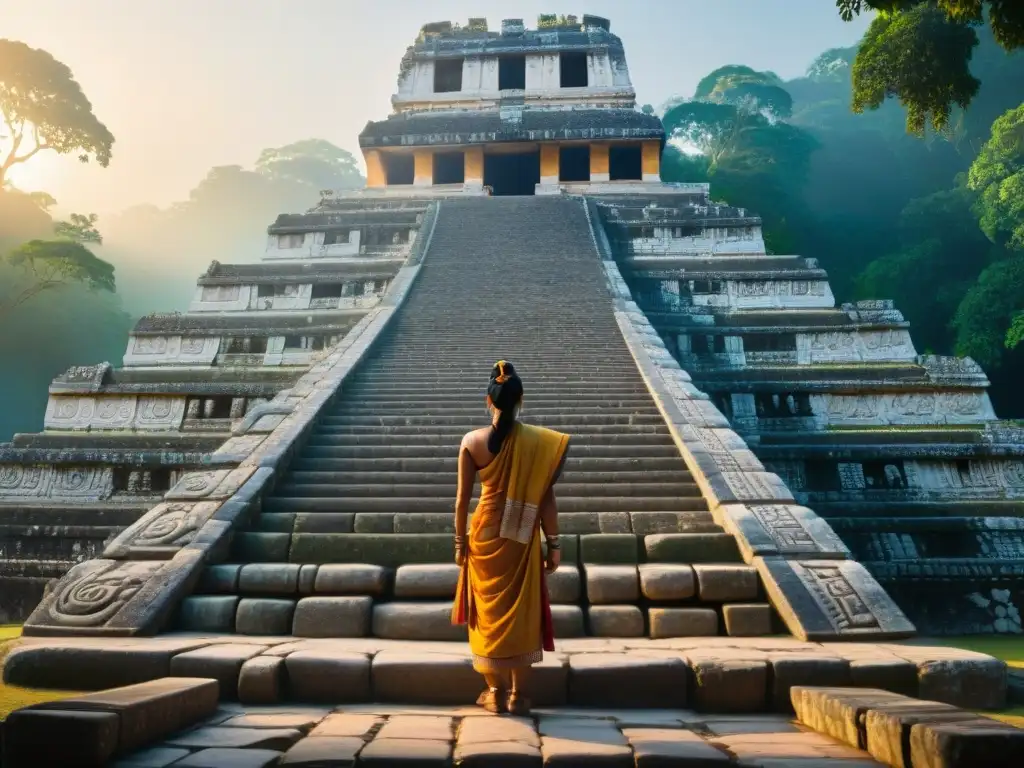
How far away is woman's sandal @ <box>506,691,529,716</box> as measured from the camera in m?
3.58

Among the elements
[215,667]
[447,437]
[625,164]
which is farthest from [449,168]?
[215,667]

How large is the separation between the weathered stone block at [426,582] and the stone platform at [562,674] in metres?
0.89

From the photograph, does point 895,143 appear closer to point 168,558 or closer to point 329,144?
point 168,558

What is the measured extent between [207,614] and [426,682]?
1766 millimetres

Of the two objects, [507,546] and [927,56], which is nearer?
[507,546]

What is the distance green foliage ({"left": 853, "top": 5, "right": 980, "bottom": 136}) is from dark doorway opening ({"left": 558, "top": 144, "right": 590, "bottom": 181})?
52.8 feet

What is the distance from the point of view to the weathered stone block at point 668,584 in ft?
16.1

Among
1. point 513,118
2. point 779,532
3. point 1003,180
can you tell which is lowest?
point 779,532

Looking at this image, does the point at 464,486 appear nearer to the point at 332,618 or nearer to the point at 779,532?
the point at 332,618

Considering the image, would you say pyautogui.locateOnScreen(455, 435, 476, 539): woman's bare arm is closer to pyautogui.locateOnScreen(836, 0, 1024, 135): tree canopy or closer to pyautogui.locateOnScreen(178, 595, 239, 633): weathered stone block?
pyautogui.locateOnScreen(178, 595, 239, 633): weathered stone block

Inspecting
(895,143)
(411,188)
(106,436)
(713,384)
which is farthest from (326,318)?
(895,143)

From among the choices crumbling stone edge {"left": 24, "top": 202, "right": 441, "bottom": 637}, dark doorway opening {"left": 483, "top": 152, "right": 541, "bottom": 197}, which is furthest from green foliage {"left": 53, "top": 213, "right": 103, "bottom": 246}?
Result: crumbling stone edge {"left": 24, "top": 202, "right": 441, "bottom": 637}

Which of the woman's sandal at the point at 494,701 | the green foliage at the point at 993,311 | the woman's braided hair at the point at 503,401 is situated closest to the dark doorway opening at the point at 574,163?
the green foliage at the point at 993,311

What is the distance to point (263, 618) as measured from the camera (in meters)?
4.76
